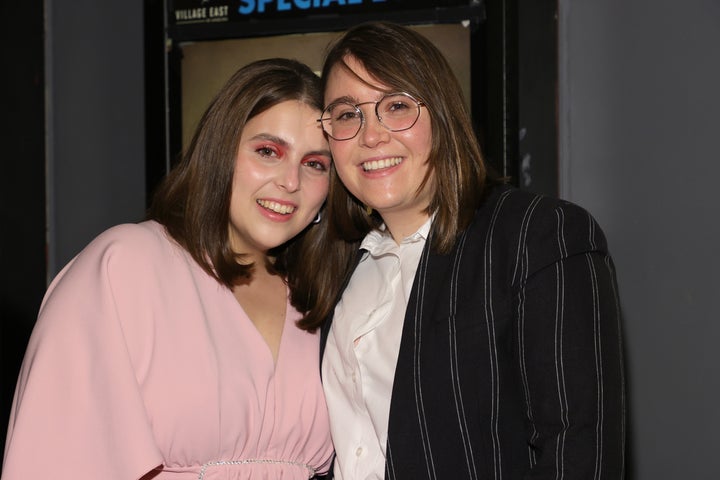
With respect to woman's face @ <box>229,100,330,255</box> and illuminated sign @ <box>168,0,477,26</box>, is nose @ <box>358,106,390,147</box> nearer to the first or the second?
woman's face @ <box>229,100,330,255</box>

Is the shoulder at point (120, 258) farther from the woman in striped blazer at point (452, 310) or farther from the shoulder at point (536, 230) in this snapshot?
the shoulder at point (536, 230)

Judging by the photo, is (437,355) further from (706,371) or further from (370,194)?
(706,371)

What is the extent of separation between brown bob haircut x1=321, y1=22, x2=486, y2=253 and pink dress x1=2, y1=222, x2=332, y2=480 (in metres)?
0.51

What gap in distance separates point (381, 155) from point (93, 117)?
6.12ft

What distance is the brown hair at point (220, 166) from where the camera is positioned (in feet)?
5.50

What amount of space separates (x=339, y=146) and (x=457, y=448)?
63cm

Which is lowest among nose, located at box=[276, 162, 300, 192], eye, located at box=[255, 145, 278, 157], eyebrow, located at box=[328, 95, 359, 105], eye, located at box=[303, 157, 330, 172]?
nose, located at box=[276, 162, 300, 192]

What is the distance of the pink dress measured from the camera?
4.63 ft

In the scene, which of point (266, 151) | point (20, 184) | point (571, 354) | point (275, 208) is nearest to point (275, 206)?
point (275, 208)

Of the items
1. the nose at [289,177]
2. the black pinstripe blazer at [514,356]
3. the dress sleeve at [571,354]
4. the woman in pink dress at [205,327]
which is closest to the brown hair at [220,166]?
the woman in pink dress at [205,327]

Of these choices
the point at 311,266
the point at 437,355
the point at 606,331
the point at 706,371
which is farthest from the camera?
the point at 706,371

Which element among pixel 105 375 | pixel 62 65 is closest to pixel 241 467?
pixel 105 375

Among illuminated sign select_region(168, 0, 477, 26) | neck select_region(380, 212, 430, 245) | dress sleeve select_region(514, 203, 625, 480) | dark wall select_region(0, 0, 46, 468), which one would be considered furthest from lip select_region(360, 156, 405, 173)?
dark wall select_region(0, 0, 46, 468)

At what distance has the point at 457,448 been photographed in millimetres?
1331
